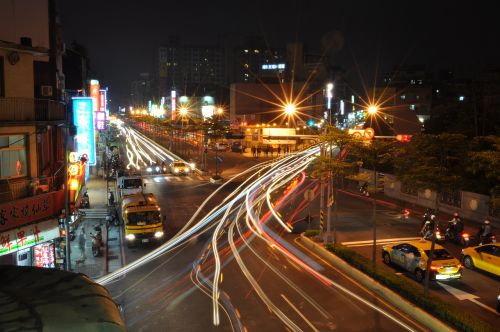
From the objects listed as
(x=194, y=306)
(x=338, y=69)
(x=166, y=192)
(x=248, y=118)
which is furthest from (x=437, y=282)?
(x=338, y=69)

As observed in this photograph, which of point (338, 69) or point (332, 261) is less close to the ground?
point (338, 69)

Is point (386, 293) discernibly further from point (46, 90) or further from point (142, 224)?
point (46, 90)

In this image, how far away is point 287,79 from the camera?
128 meters

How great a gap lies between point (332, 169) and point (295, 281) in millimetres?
6262

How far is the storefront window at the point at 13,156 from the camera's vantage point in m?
16.1

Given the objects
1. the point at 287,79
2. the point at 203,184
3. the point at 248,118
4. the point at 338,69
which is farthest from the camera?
the point at 338,69

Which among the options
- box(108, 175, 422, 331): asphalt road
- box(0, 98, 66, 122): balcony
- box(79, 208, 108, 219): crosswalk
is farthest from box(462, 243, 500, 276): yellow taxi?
box(79, 208, 108, 219): crosswalk

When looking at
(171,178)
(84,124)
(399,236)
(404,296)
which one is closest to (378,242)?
(399,236)

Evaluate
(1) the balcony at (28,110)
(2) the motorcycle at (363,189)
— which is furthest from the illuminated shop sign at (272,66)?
(1) the balcony at (28,110)

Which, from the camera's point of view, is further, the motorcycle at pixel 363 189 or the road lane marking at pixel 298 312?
the motorcycle at pixel 363 189

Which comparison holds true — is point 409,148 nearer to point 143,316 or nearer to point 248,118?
point 143,316

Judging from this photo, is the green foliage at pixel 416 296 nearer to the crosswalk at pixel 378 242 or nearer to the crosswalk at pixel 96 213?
the crosswalk at pixel 378 242

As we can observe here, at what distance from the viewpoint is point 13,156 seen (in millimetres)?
16578

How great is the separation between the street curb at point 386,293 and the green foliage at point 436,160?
3941mm
